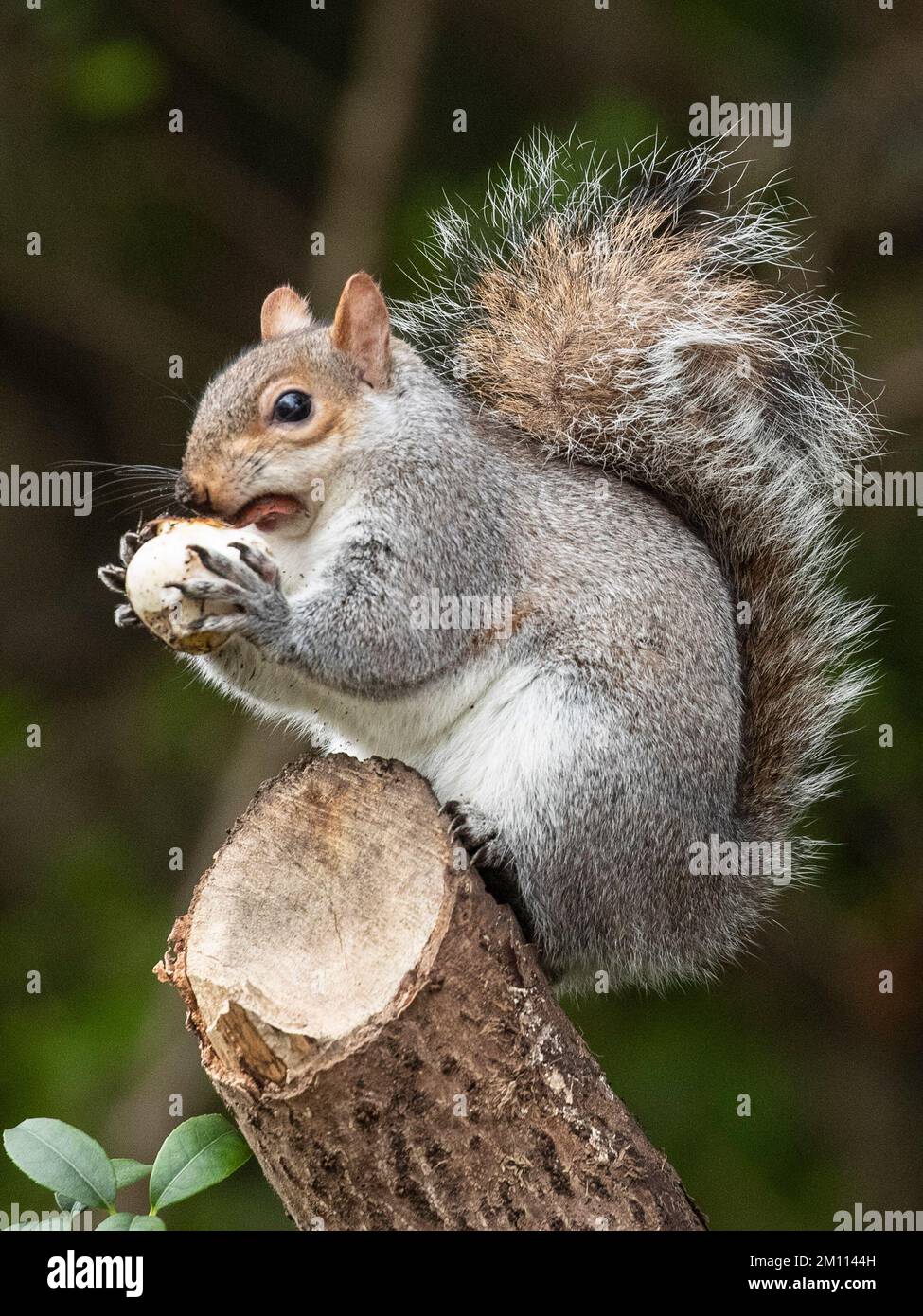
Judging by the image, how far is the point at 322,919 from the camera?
2.36 metres

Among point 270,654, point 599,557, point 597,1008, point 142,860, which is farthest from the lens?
point 142,860

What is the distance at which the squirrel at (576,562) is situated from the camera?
106 inches

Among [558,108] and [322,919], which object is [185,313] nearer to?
[558,108]

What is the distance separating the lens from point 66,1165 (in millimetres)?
2211

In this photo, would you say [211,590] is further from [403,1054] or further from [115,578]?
[403,1054]

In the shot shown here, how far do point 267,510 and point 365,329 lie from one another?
1.31 ft

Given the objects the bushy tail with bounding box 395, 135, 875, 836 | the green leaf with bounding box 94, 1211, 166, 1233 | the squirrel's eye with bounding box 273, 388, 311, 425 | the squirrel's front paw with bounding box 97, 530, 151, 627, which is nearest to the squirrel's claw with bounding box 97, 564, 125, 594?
the squirrel's front paw with bounding box 97, 530, 151, 627

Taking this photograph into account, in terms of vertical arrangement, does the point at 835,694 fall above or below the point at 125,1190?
above

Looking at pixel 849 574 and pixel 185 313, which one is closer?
pixel 849 574

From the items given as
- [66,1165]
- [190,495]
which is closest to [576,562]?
[190,495]

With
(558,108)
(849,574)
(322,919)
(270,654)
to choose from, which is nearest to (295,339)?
(270,654)

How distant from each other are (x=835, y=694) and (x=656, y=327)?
810 millimetres

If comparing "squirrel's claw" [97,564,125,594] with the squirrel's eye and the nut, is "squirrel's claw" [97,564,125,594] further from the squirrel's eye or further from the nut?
the squirrel's eye

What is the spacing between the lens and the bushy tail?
9.84ft
